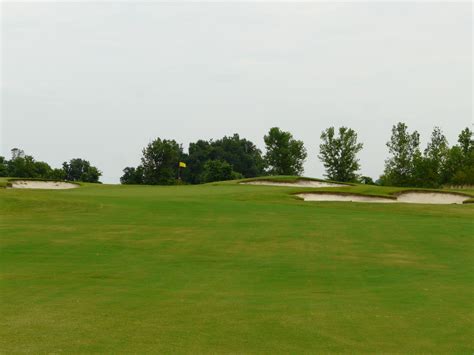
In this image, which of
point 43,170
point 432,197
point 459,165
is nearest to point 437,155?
point 459,165

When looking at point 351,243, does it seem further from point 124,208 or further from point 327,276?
point 124,208

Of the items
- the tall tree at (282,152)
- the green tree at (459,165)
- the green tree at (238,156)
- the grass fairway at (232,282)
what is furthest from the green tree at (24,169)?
the grass fairway at (232,282)

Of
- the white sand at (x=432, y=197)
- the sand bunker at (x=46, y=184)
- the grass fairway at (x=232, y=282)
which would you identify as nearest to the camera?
the grass fairway at (x=232, y=282)

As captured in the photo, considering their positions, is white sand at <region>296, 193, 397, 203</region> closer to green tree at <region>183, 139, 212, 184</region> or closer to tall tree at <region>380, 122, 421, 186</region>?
tall tree at <region>380, 122, 421, 186</region>

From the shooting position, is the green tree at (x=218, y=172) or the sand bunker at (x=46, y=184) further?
the green tree at (x=218, y=172)

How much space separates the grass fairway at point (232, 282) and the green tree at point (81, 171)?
87521 millimetres

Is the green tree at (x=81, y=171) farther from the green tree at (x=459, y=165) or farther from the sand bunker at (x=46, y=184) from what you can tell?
the green tree at (x=459, y=165)

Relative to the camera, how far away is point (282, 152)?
9294cm

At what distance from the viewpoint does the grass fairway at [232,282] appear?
27.2ft

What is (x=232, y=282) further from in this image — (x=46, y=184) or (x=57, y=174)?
(x=57, y=174)

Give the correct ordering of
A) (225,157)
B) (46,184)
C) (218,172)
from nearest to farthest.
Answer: (46,184), (218,172), (225,157)

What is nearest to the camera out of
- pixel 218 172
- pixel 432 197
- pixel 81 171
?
pixel 432 197

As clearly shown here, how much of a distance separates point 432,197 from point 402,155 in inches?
1601

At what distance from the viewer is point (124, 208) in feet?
90.5
